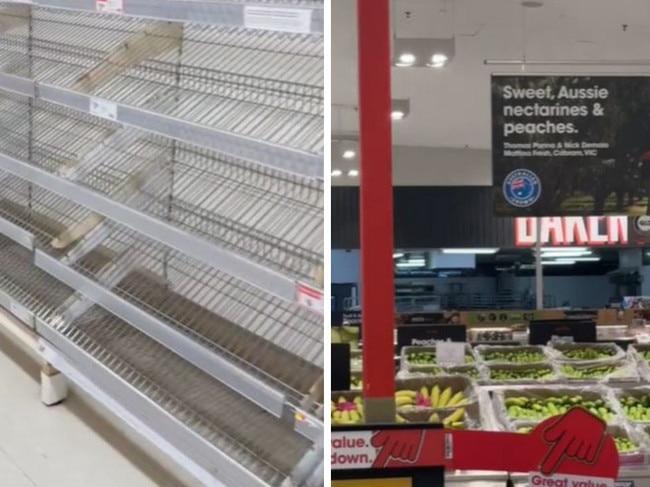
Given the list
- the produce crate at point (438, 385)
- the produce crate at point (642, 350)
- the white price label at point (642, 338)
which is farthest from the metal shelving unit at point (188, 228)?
the white price label at point (642, 338)

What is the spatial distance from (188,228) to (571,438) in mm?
1384

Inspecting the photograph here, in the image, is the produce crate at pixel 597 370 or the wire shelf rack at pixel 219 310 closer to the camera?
the wire shelf rack at pixel 219 310

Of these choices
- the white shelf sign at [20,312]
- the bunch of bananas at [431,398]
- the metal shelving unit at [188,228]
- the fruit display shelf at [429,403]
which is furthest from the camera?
the bunch of bananas at [431,398]

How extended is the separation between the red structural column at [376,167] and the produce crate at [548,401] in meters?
1.57

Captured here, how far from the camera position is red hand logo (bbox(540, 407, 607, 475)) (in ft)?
7.93

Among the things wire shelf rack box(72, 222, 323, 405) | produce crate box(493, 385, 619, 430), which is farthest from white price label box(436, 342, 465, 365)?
wire shelf rack box(72, 222, 323, 405)

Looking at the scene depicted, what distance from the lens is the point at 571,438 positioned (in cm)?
245

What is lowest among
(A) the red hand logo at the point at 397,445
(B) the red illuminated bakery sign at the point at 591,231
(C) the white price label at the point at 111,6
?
(B) the red illuminated bakery sign at the point at 591,231

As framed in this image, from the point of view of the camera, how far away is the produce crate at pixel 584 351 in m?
5.61

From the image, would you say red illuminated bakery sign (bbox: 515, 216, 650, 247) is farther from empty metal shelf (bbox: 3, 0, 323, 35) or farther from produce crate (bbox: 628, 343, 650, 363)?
empty metal shelf (bbox: 3, 0, 323, 35)

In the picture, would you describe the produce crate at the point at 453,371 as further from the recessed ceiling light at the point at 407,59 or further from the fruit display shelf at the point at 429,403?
the recessed ceiling light at the point at 407,59

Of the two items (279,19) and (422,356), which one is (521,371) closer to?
(422,356)

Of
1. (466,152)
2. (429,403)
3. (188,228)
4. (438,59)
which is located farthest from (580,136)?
(466,152)

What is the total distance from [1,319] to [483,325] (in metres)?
5.78
